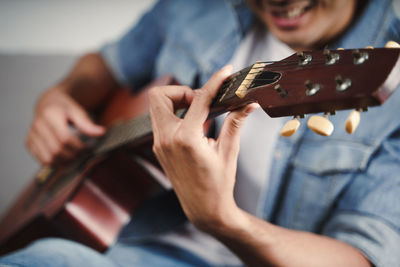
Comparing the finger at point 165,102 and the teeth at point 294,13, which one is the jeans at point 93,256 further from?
the teeth at point 294,13

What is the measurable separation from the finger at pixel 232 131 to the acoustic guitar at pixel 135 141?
1 cm

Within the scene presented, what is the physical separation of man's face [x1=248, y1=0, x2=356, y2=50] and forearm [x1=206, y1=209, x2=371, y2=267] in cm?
40

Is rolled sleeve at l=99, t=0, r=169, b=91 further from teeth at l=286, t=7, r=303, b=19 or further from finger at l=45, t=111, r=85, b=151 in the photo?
teeth at l=286, t=7, r=303, b=19

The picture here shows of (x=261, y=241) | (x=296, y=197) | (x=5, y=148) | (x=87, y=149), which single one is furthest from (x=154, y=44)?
(x=5, y=148)

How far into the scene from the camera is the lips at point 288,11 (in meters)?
0.73

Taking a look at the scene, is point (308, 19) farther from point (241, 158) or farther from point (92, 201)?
point (92, 201)

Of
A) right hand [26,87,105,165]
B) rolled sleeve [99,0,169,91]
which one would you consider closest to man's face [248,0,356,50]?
rolled sleeve [99,0,169,91]

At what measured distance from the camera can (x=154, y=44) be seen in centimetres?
114

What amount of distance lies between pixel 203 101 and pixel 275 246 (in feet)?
0.83

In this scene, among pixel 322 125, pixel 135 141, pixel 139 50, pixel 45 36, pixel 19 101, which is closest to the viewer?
pixel 322 125

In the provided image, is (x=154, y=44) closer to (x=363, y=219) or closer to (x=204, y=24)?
(x=204, y=24)

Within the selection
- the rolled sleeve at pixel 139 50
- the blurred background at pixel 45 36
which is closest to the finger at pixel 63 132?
the rolled sleeve at pixel 139 50

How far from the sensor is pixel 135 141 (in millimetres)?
778

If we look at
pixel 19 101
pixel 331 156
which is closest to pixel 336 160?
pixel 331 156
